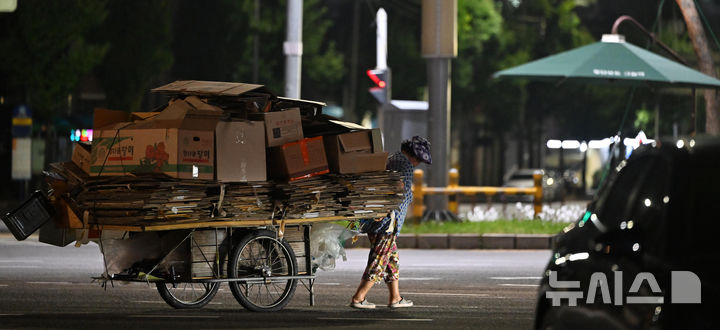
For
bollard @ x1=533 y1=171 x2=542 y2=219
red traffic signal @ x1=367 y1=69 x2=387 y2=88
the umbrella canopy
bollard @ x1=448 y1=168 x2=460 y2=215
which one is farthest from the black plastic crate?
red traffic signal @ x1=367 y1=69 x2=387 y2=88

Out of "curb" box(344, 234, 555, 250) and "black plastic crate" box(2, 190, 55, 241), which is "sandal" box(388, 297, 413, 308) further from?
"curb" box(344, 234, 555, 250)

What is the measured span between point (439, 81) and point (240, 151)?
1206 cm

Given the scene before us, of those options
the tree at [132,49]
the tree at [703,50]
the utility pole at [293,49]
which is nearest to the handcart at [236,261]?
A: the utility pole at [293,49]

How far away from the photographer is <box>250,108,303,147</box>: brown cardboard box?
35.5ft

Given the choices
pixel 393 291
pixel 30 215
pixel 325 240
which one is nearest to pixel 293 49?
pixel 325 240

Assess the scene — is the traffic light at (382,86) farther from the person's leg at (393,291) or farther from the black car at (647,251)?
the black car at (647,251)

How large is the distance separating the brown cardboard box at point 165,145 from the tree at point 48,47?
27.8 m

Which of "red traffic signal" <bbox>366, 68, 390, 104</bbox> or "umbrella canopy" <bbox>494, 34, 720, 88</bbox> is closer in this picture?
"umbrella canopy" <bbox>494, 34, 720, 88</bbox>

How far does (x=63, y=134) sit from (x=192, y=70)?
593 cm

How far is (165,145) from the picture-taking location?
34.0ft

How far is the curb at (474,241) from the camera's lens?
781 inches

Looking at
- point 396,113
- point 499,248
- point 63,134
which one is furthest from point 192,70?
point 499,248

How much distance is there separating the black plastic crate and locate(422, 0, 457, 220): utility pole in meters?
11.9

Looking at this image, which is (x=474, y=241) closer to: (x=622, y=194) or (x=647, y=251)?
(x=622, y=194)
